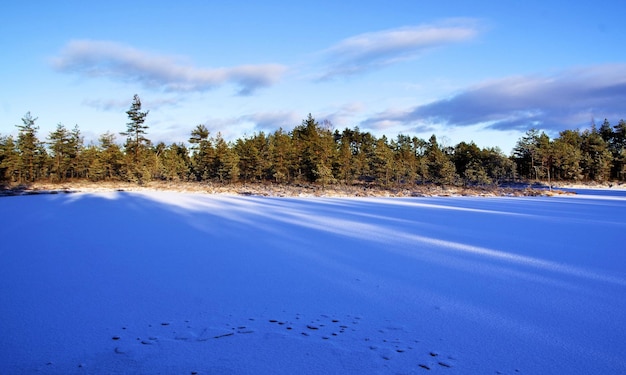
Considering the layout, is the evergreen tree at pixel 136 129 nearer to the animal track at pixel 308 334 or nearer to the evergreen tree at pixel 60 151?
the evergreen tree at pixel 60 151

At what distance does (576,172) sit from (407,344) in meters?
46.9

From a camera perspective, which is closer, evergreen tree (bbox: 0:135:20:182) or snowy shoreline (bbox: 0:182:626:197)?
snowy shoreline (bbox: 0:182:626:197)

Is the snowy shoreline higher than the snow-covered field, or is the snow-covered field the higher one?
the snowy shoreline

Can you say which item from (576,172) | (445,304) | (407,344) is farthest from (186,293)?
(576,172)

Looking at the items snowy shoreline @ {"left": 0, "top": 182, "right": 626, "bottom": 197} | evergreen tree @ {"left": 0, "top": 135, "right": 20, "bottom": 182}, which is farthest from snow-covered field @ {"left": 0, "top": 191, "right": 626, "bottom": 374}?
evergreen tree @ {"left": 0, "top": 135, "right": 20, "bottom": 182}

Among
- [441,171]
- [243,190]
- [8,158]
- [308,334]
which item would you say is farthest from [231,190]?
[8,158]

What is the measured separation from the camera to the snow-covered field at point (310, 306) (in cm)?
197

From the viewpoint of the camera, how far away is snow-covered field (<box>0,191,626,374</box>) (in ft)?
6.47

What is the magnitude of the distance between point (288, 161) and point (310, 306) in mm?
29550

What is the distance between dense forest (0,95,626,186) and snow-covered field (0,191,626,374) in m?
23.8

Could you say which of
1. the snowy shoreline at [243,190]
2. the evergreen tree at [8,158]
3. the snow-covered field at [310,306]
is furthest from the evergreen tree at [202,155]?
the snow-covered field at [310,306]

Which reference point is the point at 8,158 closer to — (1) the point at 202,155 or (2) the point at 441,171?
(1) the point at 202,155

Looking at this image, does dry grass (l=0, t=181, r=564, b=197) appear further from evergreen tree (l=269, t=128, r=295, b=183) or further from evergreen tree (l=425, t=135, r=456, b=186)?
evergreen tree (l=425, t=135, r=456, b=186)

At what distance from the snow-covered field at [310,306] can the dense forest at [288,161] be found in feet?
78.2
